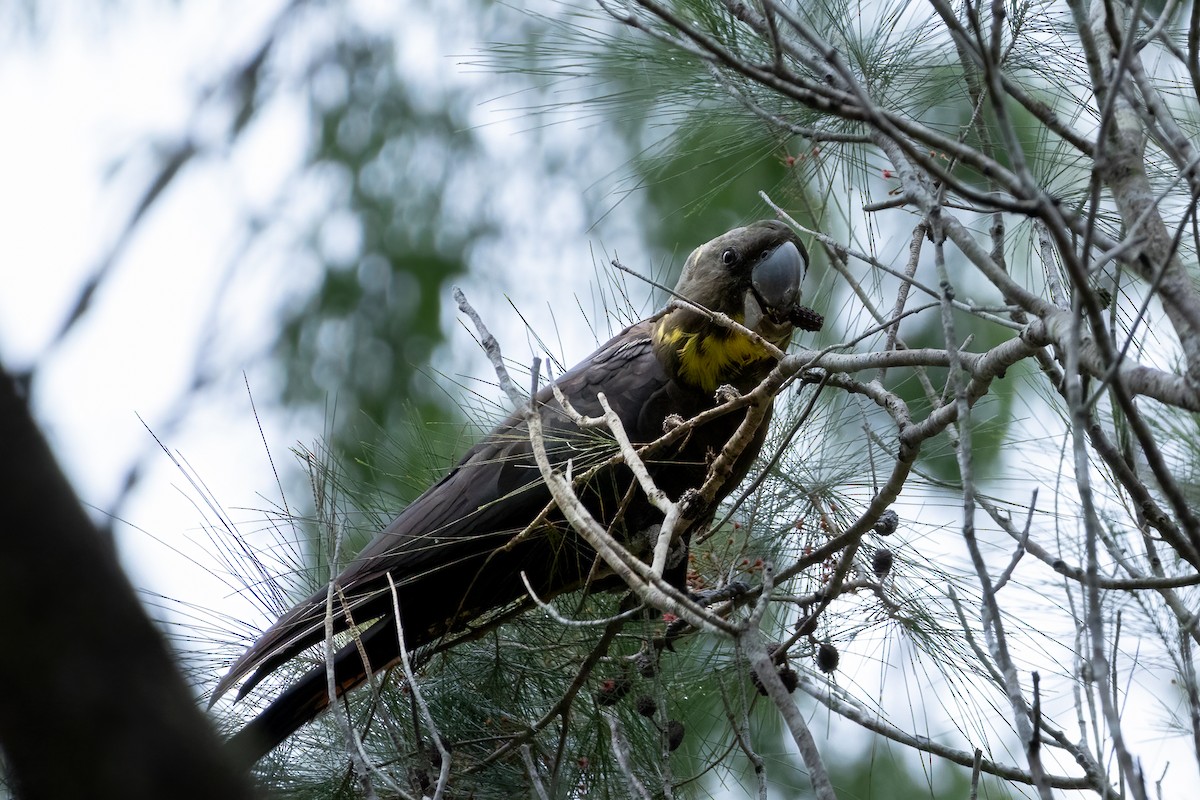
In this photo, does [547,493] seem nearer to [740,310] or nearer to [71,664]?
[740,310]

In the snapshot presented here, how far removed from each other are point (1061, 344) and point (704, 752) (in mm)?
1939

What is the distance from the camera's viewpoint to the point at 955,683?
200 cm

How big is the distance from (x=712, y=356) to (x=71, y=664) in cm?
203

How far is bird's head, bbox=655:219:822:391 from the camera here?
2516mm

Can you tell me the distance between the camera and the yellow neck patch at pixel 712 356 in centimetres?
251

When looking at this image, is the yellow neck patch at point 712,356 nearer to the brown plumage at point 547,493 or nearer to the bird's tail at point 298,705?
the brown plumage at point 547,493

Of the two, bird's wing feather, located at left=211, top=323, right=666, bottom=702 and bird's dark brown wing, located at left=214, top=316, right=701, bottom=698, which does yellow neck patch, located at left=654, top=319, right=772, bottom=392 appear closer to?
bird's wing feather, located at left=211, top=323, right=666, bottom=702

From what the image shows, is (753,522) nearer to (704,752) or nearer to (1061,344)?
(704,752)

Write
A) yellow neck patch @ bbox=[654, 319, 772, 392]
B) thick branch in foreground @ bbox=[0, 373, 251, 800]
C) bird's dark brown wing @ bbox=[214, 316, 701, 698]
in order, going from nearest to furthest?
thick branch in foreground @ bbox=[0, 373, 251, 800] → bird's dark brown wing @ bbox=[214, 316, 701, 698] → yellow neck patch @ bbox=[654, 319, 772, 392]

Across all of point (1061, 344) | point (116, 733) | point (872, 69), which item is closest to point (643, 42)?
point (872, 69)

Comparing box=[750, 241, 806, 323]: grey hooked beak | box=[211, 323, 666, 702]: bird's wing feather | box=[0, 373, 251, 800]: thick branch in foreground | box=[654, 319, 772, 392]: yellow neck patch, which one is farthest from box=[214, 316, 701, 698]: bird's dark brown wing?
box=[0, 373, 251, 800]: thick branch in foreground

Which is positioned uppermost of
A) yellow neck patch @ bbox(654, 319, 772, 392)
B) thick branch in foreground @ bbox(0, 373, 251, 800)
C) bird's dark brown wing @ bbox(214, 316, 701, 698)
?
thick branch in foreground @ bbox(0, 373, 251, 800)

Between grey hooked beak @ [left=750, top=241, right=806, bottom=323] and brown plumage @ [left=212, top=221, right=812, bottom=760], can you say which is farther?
grey hooked beak @ [left=750, top=241, right=806, bottom=323]

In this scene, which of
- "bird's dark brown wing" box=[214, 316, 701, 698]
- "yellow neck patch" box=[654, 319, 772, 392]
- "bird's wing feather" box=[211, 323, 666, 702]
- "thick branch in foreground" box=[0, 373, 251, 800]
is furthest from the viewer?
"yellow neck patch" box=[654, 319, 772, 392]
